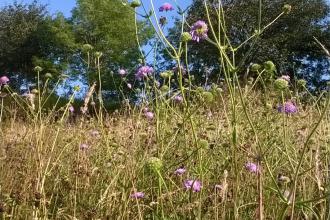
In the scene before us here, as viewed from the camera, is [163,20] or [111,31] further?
[111,31]

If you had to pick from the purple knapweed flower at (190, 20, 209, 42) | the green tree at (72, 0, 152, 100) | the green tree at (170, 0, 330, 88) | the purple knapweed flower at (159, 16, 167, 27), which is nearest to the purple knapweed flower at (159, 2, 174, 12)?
the purple knapweed flower at (159, 16, 167, 27)

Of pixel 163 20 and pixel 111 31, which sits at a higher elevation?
pixel 111 31

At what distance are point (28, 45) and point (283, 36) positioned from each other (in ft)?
43.8

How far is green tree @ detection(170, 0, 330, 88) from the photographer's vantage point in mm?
24359

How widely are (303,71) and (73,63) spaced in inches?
418

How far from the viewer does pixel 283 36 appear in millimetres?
25438

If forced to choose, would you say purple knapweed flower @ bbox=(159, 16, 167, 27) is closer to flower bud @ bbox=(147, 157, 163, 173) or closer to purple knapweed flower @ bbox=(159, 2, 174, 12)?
purple knapweed flower @ bbox=(159, 2, 174, 12)

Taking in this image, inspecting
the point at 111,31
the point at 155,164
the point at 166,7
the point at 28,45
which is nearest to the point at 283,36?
the point at 111,31

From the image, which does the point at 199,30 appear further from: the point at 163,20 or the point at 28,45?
the point at 28,45

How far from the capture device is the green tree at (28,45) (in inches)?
1191

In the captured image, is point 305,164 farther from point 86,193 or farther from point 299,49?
point 299,49

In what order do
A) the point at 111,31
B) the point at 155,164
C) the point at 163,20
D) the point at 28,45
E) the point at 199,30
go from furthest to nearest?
the point at 28,45 → the point at 111,31 → the point at 163,20 → the point at 199,30 → the point at 155,164

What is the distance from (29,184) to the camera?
2482mm

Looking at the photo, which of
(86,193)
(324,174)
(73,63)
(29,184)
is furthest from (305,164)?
(73,63)
